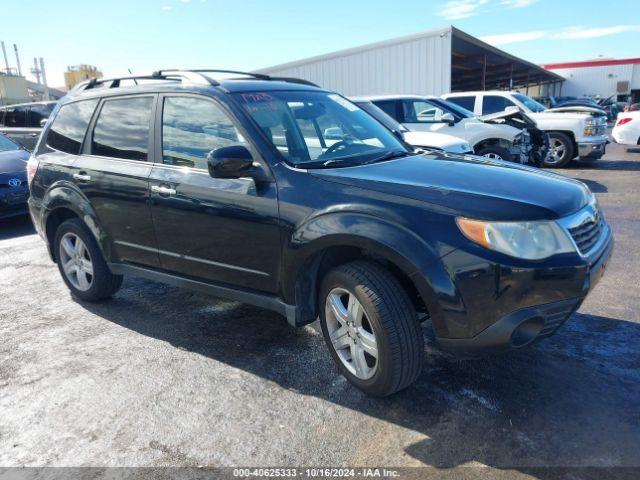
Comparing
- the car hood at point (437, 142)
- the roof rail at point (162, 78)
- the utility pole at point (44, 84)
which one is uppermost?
the utility pole at point (44, 84)

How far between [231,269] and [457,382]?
158cm

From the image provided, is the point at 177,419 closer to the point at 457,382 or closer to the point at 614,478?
the point at 457,382

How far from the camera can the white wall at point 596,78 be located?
2124 inches

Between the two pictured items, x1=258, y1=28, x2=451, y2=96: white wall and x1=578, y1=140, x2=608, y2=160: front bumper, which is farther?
x1=258, y1=28, x2=451, y2=96: white wall

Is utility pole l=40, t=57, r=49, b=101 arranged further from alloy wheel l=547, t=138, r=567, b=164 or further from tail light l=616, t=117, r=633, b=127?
tail light l=616, t=117, r=633, b=127

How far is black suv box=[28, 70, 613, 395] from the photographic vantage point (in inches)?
99.0

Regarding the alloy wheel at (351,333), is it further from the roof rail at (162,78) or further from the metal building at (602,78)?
the metal building at (602,78)

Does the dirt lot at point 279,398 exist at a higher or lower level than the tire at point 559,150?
lower

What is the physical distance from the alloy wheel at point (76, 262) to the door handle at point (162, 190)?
118 cm

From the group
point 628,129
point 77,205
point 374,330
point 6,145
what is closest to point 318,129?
point 374,330

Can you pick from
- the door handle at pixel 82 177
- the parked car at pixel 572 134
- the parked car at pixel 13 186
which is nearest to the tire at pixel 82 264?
the door handle at pixel 82 177

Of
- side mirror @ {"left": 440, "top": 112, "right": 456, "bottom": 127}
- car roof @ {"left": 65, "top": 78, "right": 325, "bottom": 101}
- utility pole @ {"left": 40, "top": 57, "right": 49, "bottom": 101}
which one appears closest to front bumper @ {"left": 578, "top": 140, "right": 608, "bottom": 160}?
side mirror @ {"left": 440, "top": 112, "right": 456, "bottom": 127}

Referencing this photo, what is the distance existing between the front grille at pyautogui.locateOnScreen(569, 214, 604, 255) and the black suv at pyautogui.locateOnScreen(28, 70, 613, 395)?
12mm

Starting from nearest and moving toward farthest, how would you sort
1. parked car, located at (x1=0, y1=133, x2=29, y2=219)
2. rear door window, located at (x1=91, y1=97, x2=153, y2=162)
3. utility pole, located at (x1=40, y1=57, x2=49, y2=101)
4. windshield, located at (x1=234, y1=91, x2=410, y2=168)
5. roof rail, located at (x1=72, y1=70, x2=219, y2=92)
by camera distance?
windshield, located at (x1=234, y1=91, x2=410, y2=168) → roof rail, located at (x1=72, y1=70, x2=219, y2=92) → rear door window, located at (x1=91, y1=97, x2=153, y2=162) → parked car, located at (x1=0, y1=133, x2=29, y2=219) → utility pole, located at (x1=40, y1=57, x2=49, y2=101)
